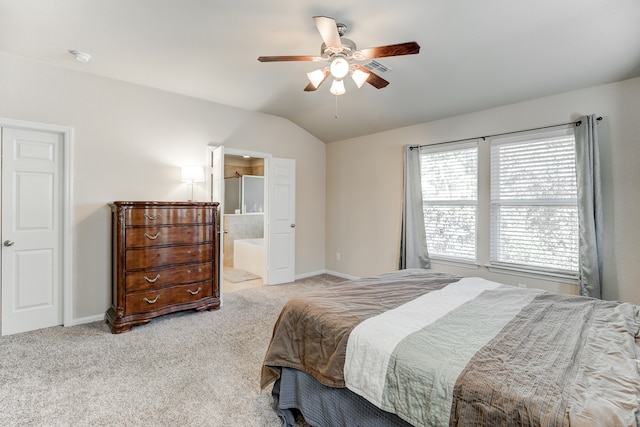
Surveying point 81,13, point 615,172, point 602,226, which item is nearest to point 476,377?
point 602,226

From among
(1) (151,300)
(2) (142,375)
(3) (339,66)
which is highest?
(3) (339,66)

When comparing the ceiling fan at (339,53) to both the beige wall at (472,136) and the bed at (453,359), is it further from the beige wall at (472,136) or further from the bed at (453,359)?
the beige wall at (472,136)

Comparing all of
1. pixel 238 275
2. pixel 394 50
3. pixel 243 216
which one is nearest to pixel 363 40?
pixel 394 50

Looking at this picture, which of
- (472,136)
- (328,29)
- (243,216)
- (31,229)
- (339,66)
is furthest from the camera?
(243,216)

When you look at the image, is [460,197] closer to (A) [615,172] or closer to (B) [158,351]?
(A) [615,172]

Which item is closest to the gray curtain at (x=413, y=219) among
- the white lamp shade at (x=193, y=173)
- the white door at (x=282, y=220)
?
the white door at (x=282, y=220)

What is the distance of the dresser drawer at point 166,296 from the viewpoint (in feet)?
10.5

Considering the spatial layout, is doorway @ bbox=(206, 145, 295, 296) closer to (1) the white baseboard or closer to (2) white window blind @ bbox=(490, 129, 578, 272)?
(1) the white baseboard

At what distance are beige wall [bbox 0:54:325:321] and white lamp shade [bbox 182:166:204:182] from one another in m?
0.21

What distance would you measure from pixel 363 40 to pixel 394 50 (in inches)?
30.5

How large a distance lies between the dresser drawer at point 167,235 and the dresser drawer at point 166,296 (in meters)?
0.52

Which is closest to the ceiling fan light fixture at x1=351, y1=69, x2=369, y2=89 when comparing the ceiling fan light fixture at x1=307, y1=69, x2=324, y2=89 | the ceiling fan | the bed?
the ceiling fan

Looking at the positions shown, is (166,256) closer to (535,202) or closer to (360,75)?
(360,75)

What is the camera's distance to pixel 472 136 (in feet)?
12.7
